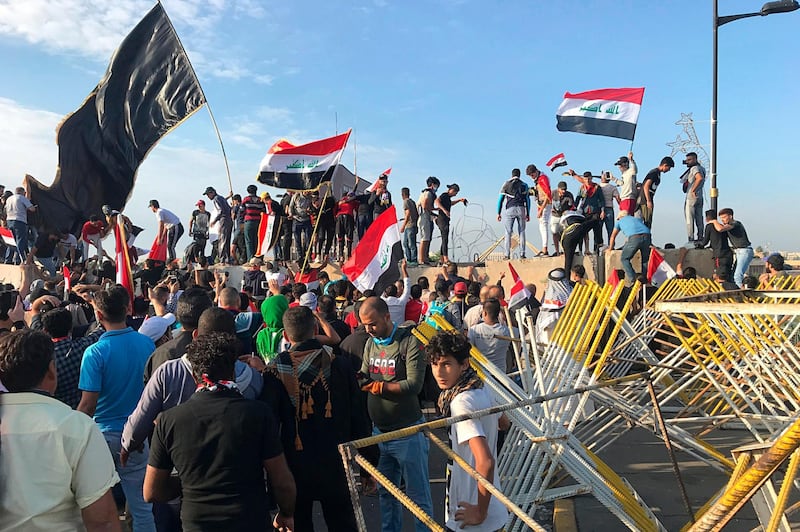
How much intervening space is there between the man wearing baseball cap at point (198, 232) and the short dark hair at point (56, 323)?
1106cm

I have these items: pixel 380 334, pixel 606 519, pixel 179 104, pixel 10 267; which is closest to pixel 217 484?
pixel 380 334

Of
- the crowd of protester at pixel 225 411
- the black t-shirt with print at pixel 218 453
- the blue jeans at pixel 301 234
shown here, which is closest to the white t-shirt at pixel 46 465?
the crowd of protester at pixel 225 411

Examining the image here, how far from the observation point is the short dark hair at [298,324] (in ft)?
11.2

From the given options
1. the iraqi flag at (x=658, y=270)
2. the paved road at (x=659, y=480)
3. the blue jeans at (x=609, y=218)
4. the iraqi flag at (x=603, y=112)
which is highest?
the iraqi flag at (x=603, y=112)

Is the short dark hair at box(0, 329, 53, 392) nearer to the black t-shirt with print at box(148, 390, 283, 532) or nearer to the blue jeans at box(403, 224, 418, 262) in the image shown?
the black t-shirt with print at box(148, 390, 283, 532)

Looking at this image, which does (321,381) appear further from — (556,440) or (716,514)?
(716,514)

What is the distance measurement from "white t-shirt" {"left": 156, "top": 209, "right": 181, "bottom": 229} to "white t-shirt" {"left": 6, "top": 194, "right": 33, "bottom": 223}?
11.2 ft

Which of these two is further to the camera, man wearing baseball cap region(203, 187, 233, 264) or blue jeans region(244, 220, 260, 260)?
man wearing baseball cap region(203, 187, 233, 264)

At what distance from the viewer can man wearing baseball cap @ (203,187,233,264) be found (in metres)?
14.0

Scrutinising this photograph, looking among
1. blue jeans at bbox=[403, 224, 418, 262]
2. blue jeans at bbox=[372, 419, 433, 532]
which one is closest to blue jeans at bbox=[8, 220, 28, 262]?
blue jeans at bbox=[403, 224, 418, 262]

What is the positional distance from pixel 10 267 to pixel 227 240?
15.6ft

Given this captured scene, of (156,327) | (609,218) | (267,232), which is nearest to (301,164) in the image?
(267,232)

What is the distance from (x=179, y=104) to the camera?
12938 mm

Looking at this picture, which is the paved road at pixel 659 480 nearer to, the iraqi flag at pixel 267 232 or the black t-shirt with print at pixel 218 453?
the black t-shirt with print at pixel 218 453
